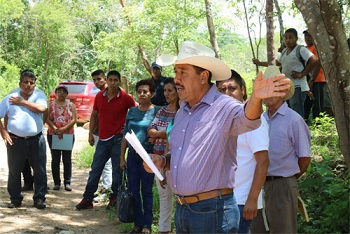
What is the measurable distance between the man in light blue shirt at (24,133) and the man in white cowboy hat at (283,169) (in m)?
4.67

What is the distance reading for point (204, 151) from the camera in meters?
3.54

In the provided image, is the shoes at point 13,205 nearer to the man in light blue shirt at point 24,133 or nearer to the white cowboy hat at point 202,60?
the man in light blue shirt at point 24,133

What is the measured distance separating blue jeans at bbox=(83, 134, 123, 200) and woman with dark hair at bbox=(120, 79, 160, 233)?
1.29m

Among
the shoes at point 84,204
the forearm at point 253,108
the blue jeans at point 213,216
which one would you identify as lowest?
the shoes at point 84,204

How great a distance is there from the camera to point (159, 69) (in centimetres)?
894

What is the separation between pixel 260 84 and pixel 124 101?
567 cm

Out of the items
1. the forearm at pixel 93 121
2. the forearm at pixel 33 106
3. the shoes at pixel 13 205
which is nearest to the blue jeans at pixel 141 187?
the forearm at pixel 33 106

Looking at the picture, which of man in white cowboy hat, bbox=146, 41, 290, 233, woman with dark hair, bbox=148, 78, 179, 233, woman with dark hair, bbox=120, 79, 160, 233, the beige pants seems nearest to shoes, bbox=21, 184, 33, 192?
woman with dark hair, bbox=120, 79, 160, 233

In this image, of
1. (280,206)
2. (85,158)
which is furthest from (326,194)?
(85,158)

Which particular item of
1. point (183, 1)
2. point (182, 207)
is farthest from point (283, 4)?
point (182, 207)

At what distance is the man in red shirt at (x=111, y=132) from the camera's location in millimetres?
8461

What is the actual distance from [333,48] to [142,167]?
109 inches

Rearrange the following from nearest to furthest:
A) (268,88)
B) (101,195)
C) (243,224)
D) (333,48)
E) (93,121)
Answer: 1. (268,88)
2. (243,224)
3. (333,48)
4. (93,121)
5. (101,195)

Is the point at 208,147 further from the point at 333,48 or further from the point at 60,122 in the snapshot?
the point at 60,122
